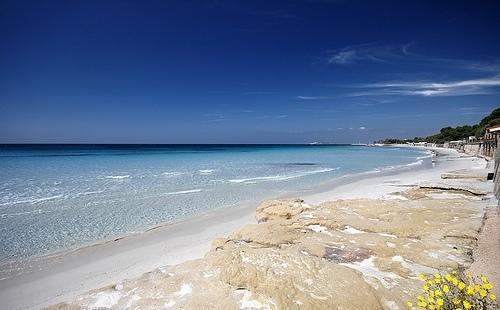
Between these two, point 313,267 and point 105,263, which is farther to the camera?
point 105,263

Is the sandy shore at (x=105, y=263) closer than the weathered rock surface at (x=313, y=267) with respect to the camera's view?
No

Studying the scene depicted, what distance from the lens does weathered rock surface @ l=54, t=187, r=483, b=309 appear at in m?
3.46

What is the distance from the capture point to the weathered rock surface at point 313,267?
3.46m

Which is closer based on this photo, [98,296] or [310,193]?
[98,296]

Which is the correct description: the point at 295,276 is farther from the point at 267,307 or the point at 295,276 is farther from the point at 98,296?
the point at 98,296

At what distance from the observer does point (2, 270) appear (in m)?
5.91

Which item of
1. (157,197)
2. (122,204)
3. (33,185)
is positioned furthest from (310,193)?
(33,185)

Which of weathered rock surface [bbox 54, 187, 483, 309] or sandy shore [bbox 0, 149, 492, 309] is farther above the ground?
weathered rock surface [bbox 54, 187, 483, 309]

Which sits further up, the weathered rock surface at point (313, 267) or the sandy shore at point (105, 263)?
the weathered rock surface at point (313, 267)

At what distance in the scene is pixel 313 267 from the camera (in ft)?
13.1

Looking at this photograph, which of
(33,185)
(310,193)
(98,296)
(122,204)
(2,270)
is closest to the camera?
(98,296)

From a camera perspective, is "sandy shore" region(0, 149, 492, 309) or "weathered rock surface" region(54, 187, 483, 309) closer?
"weathered rock surface" region(54, 187, 483, 309)

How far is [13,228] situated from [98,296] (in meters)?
6.79

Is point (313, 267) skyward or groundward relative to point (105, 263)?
skyward
